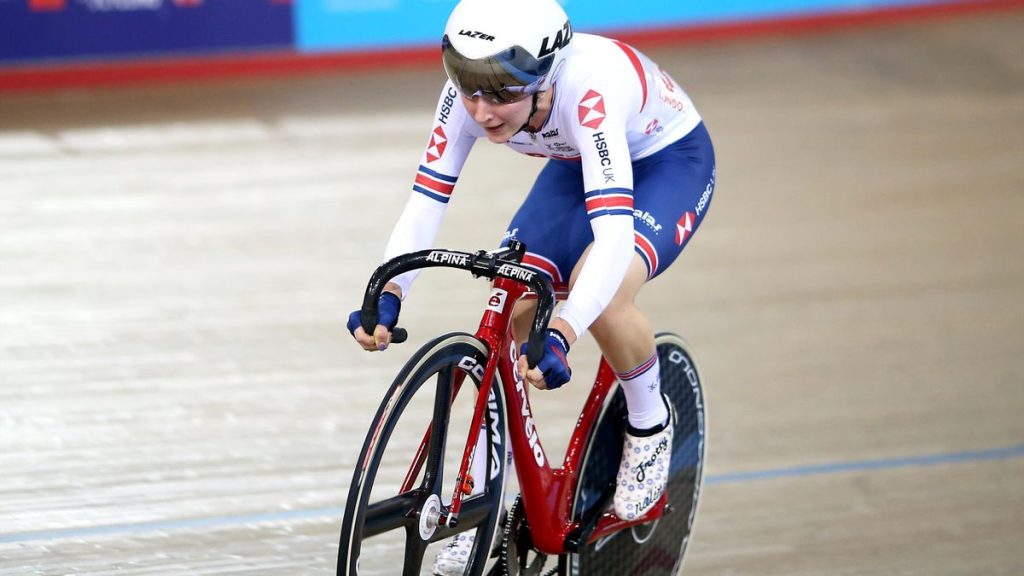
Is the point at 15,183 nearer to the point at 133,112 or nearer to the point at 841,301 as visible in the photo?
the point at 133,112

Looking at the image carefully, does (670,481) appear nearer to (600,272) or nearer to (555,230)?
(555,230)

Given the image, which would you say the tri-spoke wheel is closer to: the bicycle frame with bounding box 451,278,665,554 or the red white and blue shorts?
the bicycle frame with bounding box 451,278,665,554

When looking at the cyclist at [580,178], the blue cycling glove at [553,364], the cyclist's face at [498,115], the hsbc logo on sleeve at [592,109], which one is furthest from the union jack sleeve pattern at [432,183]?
the blue cycling glove at [553,364]

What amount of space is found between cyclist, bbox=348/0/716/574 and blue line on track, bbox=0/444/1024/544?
788 millimetres

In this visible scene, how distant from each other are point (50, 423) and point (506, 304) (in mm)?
1832

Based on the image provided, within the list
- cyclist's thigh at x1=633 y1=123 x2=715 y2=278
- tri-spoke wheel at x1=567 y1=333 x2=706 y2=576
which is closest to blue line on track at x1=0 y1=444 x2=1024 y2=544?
tri-spoke wheel at x1=567 y1=333 x2=706 y2=576

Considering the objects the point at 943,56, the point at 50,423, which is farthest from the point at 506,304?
the point at 943,56

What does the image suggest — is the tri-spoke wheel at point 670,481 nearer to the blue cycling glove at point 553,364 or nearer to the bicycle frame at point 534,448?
the bicycle frame at point 534,448

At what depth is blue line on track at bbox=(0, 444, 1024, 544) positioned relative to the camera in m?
3.10

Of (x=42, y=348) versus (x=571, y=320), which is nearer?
(x=571, y=320)

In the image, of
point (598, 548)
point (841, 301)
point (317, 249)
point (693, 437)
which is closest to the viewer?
point (598, 548)

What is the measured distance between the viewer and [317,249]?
4.99 meters

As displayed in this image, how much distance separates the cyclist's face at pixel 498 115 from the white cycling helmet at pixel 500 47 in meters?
0.02

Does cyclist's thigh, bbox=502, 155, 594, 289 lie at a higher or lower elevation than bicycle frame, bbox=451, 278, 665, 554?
higher
